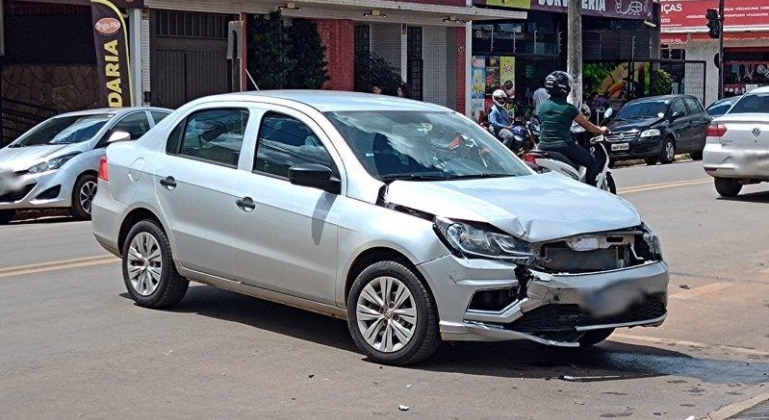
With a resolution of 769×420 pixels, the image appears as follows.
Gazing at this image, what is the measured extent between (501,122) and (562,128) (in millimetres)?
5499

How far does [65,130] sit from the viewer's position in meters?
17.4

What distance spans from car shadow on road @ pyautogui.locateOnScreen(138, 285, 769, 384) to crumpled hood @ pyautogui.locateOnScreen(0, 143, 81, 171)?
26.5 feet

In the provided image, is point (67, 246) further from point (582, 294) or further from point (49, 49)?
point (49, 49)

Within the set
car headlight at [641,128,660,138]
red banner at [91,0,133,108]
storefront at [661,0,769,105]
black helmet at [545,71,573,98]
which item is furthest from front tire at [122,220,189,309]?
storefront at [661,0,769,105]

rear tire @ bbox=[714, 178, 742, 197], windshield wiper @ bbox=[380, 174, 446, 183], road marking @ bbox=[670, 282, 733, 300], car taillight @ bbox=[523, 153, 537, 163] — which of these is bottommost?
road marking @ bbox=[670, 282, 733, 300]

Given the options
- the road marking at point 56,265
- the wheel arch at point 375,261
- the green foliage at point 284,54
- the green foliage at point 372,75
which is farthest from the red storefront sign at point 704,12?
the wheel arch at point 375,261

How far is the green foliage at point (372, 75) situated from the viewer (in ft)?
105

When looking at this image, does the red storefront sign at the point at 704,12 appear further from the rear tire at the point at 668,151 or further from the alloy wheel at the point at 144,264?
the alloy wheel at the point at 144,264

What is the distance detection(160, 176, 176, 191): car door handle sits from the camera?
30.0 feet

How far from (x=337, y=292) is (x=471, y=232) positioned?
3.58 feet

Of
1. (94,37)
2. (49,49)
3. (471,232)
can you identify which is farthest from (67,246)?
(49,49)

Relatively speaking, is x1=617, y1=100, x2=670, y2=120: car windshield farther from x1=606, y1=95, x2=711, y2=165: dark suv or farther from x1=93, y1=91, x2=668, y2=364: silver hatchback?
x1=93, y1=91, x2=668, y2=364: silver hatchback

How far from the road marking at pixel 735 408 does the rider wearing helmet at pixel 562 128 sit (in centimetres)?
716

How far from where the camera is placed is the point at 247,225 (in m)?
8.49
